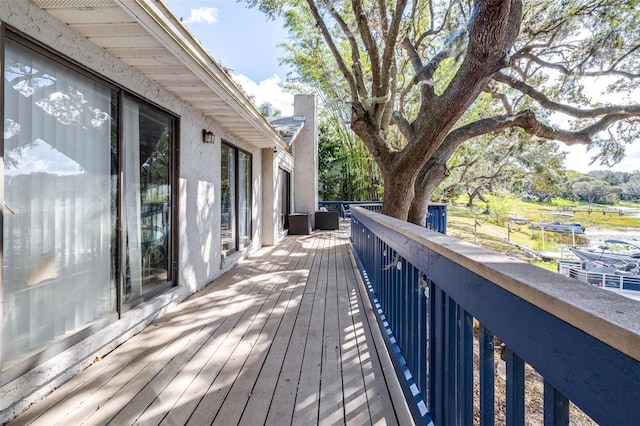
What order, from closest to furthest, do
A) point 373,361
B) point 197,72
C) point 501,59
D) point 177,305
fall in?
point 373,361, point 197,72, point 177,305, point 501,59

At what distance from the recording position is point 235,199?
5434mm

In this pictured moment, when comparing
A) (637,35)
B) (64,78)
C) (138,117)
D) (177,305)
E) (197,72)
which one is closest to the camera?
(64,78)

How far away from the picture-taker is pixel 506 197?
A: 25672 millimetres

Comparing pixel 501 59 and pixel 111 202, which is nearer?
pixel 111 202

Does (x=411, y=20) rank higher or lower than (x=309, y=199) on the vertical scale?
higher

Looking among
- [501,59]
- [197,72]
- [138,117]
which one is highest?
[501,59]

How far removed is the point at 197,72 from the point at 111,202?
1.27m

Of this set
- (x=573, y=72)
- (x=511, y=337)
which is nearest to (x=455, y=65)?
(x=573, y=72)

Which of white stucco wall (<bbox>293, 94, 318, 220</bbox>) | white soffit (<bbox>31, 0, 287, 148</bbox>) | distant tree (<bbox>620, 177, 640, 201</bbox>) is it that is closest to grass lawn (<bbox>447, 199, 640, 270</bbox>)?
distant tree (<bbox>620, 177, 640, 201</bbox>)

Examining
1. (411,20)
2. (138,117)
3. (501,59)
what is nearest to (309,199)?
(411,20)

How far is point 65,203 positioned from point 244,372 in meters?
1.63

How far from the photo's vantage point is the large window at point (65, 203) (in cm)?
176

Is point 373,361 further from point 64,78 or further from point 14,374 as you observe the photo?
point 64,78

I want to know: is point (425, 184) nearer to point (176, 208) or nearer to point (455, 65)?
point (455, 65)
